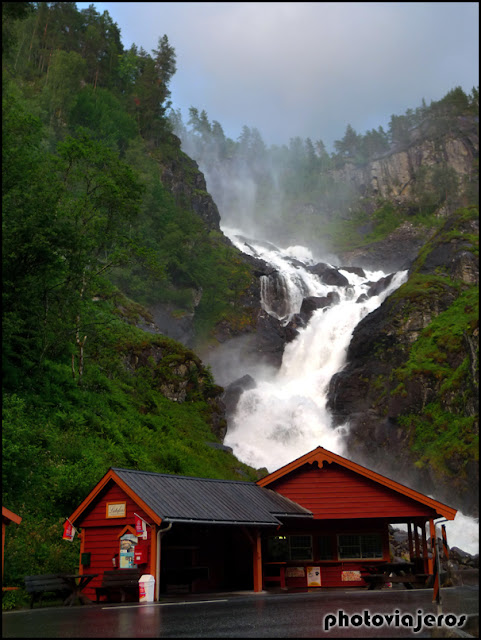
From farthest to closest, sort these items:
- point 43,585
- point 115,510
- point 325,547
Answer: point 325,547
point 115,510
point 43,585

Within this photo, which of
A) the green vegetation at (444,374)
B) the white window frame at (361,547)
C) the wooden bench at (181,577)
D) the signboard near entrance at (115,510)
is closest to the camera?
the signboard near entrance at (115,510)

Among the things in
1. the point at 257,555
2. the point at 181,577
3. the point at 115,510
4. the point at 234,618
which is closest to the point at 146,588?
the point at 115,510

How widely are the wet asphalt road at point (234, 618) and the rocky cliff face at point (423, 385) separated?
92.8 ft

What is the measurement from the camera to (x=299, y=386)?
2445 inches

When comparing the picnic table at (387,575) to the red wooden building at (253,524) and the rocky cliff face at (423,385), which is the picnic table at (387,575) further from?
the rocky cliff face at (423,385)

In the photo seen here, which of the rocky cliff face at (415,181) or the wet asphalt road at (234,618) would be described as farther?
the rocky cliff face at (415,181)

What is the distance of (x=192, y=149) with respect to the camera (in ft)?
566

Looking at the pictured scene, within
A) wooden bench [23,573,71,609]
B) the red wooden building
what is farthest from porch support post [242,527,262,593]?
wooden bench [23,573,71,609]

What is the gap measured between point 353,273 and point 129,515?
246 ft

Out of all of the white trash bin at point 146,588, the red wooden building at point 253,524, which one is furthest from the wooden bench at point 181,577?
the white trash bin at point 146,588

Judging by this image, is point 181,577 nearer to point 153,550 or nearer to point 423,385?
point 153,550

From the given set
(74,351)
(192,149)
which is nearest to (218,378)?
Answer: (74,351)

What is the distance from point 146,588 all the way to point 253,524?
400 centimetres

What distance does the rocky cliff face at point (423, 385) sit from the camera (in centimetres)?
4600
